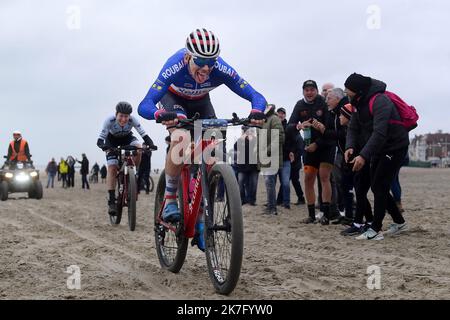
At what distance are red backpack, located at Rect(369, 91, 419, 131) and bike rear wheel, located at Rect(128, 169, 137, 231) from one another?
410cm

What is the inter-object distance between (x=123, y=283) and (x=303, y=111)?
5325 mm

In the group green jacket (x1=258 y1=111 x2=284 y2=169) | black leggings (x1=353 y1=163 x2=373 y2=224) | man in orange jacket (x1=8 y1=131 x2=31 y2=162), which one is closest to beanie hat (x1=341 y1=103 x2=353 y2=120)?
black leggings (x1=353 y1=163 x2=373 y2=224)

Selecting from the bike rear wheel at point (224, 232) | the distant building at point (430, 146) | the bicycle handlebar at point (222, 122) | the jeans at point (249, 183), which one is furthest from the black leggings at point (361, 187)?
the distant building at point (430, 146)

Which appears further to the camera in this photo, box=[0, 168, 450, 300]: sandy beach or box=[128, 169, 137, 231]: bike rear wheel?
box=[128, 169, 137, 231]: bike rear wheel

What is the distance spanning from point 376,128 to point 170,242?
303 cm

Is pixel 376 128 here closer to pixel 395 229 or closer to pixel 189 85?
pixel 395 229

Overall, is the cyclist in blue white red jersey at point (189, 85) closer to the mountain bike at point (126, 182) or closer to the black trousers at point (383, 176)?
the black trousers at point (383, 176)

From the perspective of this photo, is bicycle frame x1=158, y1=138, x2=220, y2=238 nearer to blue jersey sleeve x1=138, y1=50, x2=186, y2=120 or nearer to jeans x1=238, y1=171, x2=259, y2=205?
blue jersey sleeve x1=138, y1=50, x2=186, y2=120

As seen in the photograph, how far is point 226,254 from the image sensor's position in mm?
4398

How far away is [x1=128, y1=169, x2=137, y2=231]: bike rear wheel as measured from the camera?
350 inches

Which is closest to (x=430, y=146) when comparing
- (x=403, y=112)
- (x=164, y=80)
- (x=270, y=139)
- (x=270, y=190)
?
(x=270, y=139)
